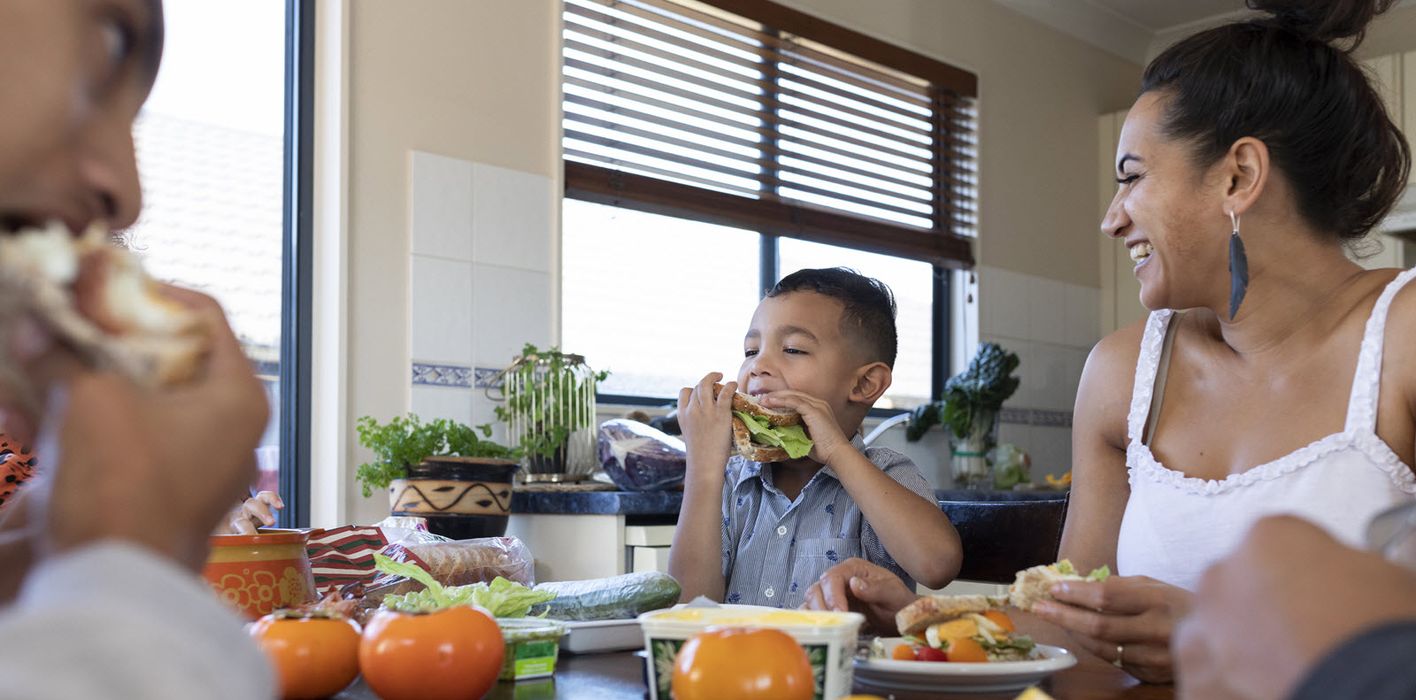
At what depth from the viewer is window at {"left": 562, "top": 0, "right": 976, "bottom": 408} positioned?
12.2 feet

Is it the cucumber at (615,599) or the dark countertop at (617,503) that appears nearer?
the cucumber at (615,599)

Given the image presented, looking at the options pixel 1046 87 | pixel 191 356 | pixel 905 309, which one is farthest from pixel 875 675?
pixel 1046 87

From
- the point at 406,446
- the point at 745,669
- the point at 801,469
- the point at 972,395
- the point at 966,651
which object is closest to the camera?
the point at 745,669

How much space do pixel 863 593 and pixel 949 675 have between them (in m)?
0.43

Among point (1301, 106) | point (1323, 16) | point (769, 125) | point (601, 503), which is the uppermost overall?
point (769, 125)

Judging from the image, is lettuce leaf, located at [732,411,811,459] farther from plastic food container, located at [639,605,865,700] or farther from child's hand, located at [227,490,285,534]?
plastic food container, located at [639,605,865,700]

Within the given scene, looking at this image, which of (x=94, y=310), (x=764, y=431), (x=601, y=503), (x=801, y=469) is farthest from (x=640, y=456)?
(x=94, y=310)

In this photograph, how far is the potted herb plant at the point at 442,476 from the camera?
8.86 ft

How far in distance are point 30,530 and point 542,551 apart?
7.86 feet

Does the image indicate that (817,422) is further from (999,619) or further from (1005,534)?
(999,619)

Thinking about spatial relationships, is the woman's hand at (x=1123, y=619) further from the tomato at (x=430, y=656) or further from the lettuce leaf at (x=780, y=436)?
the lettuce leaf at (x=780, y=436)

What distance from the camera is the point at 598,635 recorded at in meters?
1.19

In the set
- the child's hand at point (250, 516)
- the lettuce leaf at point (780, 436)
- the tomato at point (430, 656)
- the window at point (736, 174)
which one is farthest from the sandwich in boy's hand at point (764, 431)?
the window at point (736, 174)

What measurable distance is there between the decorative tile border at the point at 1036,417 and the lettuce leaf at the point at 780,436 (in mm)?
2947
